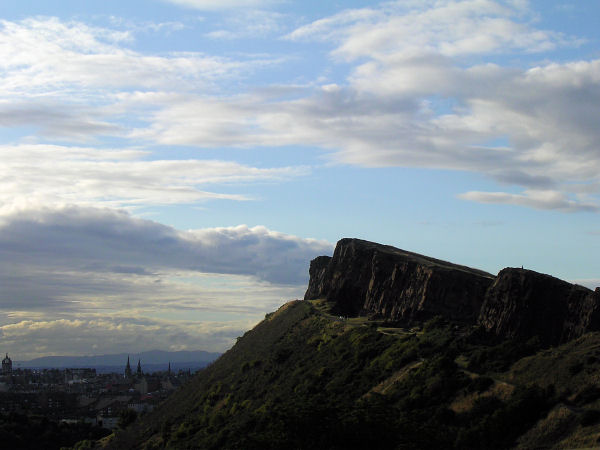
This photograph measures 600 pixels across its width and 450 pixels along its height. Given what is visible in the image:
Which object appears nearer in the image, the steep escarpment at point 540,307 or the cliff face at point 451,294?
the steep escarpment at point 540,307

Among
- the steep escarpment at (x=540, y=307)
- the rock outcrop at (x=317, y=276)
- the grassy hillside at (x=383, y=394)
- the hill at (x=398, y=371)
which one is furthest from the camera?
the rock outcrop at (x=317, y=276)

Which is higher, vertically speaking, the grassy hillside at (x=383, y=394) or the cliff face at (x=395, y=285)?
the cliff face at (x=395, y=285)

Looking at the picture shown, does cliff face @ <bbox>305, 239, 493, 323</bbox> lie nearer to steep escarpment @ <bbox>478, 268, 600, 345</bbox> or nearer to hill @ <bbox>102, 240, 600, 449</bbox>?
hill @ <bbox>102, 240, 600, 449</bbox>

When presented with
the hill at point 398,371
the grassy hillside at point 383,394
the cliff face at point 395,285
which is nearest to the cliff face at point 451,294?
the cliff face at point 395,285

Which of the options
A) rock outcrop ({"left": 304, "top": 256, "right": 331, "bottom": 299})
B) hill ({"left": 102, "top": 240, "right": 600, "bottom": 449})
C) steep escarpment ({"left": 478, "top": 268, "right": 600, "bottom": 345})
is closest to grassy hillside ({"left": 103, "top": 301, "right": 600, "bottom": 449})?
hill ({"left": 102, "top": 240, "right": 600, "bottom": 449})

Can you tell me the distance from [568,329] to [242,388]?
35.1 m

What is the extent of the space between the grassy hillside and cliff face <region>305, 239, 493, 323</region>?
89.3 inches

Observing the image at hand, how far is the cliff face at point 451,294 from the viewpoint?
6262 centimetres

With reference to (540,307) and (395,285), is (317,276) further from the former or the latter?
(540,307)

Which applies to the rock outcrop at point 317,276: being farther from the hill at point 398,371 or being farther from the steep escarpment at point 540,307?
the steep escarpment at point 540,307

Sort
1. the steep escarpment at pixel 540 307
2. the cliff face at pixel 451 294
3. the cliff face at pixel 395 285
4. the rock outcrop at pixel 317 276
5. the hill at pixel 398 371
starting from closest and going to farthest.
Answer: the hill at pixel 398 371 → the steep escarpment at pixel 540 307 → the cliff face at pixel 451 294 → the cliff face at pixel 395 285 → the rock outcrop at pixel 317 276

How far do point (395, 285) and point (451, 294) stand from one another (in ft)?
25.9

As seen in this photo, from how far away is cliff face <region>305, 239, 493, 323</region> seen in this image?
243 ft

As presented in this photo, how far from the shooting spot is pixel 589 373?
1868 inches
